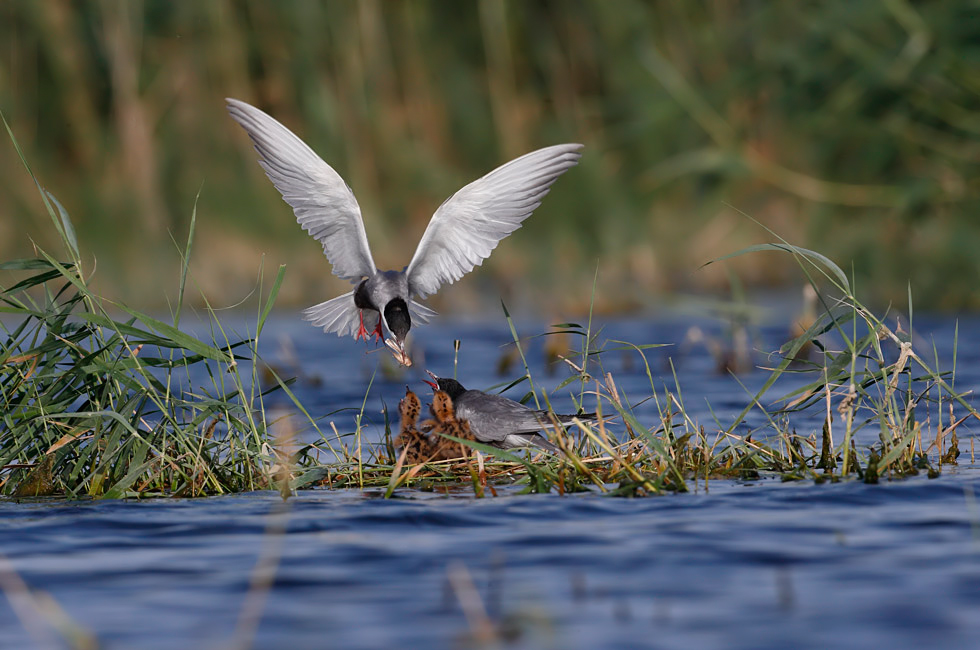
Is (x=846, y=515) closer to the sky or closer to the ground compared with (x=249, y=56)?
closer to the ground

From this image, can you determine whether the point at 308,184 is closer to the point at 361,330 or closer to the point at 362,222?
the point at 362,222

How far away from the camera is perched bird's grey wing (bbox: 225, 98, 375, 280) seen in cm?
595

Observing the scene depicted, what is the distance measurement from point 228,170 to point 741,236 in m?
5.26

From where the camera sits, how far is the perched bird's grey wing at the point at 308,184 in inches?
234

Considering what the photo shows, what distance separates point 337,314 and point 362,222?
47 cm

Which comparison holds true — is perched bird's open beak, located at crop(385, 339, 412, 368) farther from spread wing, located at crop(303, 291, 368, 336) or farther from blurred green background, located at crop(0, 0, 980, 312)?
blurred green background, located at crop(0, 0, 980, 312)

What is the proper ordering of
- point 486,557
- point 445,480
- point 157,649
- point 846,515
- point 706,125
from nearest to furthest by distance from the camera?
point 157,649 → point 486,557 → point 846,515 → point 445,480 → point 706,125

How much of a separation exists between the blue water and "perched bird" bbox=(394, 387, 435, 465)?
10.1 inches

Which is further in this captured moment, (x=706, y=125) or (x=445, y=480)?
(x=706, y=125)

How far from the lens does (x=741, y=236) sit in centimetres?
1424

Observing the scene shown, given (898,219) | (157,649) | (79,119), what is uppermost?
(79,119)

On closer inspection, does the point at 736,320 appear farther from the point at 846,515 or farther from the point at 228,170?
the point at 228,170

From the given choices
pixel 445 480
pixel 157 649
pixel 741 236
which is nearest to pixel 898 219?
pixel 741 236

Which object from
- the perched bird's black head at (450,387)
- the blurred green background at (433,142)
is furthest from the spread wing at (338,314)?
the blurred green background at (433,142)
